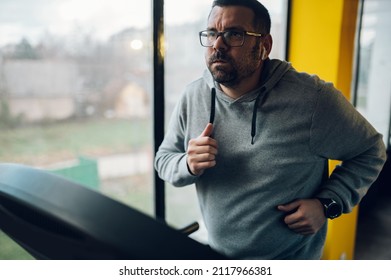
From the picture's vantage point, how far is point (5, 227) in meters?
0.48

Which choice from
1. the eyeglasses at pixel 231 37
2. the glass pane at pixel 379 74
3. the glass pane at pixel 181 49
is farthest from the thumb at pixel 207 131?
the glass pane at pixel 379 74

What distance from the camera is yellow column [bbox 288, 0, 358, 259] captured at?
1.70 metres

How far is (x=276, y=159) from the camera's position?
88 cm

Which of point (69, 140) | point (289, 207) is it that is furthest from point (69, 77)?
point (289, 207)

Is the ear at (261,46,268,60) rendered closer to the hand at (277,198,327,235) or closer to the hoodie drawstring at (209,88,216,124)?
the hoodie drawstring at (209,88,216,124)

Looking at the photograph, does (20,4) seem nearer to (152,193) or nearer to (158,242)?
(152,193)

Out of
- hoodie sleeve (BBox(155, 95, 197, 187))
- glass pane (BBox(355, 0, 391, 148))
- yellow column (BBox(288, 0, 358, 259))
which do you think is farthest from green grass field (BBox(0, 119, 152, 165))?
glass pane (BBox(355, 0, 391, 148))

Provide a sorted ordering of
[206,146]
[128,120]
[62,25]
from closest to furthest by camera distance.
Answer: [206,146] → [62,25] → [128,120]

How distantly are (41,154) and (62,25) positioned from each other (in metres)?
0.63

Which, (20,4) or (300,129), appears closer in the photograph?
(300,129)

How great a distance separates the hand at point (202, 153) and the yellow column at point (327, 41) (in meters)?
1.00

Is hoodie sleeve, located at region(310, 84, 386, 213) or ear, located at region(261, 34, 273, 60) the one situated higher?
ear, located at region(261, 34, 273, 60)

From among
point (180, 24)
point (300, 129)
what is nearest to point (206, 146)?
point (300, 129)

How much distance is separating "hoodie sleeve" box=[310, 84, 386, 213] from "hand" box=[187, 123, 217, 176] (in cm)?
27
